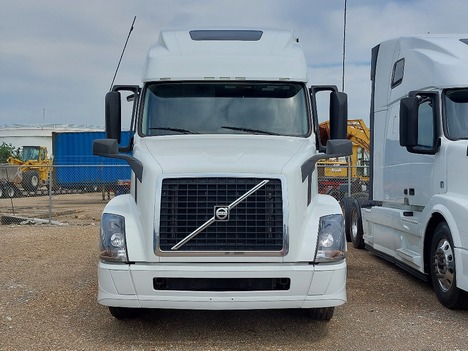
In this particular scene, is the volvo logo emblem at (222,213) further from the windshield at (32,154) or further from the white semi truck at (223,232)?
the windshield at (32,154)

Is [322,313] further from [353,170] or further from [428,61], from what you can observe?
[353,170]

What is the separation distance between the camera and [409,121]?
6656 mm

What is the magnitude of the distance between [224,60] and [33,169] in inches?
1108

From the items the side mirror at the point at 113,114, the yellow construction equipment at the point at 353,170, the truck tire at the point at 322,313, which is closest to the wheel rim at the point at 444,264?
the truck tire at the point at 322,313

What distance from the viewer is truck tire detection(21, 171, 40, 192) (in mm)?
28950

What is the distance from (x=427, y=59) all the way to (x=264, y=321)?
3876 mm

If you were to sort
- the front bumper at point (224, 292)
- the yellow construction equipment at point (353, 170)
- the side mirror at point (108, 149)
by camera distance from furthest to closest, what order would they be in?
1. the yellow construction equipment at point (353, 170)
2. the side mirror at point (108, 149)
3. the front bumper at point (224, 292)

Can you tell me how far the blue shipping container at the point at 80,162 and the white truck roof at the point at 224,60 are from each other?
839 inches

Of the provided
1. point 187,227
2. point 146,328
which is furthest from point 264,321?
point 187,227

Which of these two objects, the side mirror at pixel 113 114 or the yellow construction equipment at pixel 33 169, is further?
the yellow construction equipment at pixel 33 169

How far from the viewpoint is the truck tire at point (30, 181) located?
29.0m

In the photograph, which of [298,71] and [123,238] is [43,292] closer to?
[123,238]

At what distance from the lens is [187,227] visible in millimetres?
4902

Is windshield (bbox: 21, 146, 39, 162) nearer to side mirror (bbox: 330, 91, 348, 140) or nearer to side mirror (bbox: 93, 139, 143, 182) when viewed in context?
side mirror (bbox: 93, 139, 143, 182)
